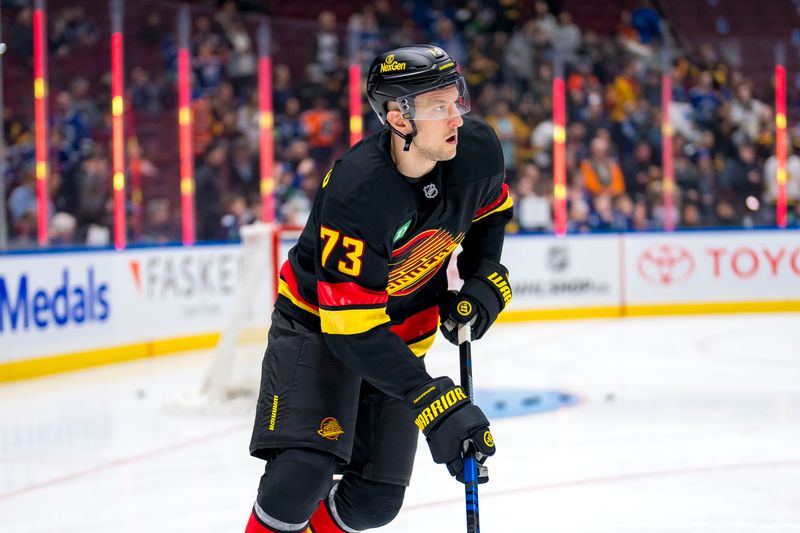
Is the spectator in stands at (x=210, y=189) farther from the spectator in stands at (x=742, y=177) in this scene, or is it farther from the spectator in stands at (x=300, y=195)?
the spectator in stands at (x=742, y=177)

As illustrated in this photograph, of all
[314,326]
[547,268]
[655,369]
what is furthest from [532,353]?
[314,326]

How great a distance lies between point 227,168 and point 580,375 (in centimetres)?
306

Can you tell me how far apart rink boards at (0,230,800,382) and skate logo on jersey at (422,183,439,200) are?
3841mm

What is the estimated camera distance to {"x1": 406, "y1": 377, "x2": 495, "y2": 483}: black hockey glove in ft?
7.73

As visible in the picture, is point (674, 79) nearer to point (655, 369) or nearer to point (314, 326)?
point (655, 369)

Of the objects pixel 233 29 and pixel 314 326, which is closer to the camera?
pixel 314 326

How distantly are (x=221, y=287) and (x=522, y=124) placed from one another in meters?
2.79

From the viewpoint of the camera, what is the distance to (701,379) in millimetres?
6887

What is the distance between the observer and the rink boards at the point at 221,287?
7371 millimetres

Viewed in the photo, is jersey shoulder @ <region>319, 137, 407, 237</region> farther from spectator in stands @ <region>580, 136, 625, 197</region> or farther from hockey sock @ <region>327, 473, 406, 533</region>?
spectator in stands @ <region>580, 136, 625, 197</region>

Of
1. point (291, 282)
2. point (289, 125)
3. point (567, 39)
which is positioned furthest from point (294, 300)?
point (567, 39)

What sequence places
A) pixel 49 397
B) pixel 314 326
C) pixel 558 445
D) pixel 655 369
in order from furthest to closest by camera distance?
pixel 655 369 < pixel 49 397 < pixel 558 445 < pixel 314 326

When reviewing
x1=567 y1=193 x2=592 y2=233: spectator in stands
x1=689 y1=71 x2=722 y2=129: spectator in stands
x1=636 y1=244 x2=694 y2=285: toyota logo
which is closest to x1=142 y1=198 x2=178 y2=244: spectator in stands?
x1=567 y1=193 x2=592 y2=233: spectator in stands

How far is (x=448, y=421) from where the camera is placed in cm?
236
